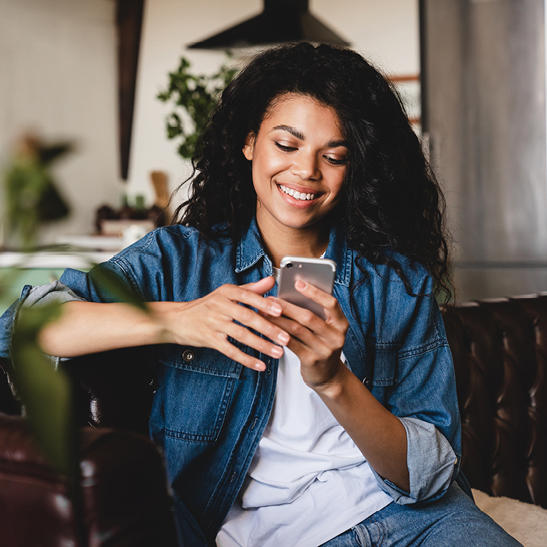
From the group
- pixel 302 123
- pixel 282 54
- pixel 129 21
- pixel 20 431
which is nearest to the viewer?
pixel 20 431

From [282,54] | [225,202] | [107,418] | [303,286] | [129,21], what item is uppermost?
[129,21]

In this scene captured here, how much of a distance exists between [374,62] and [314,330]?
71 cm

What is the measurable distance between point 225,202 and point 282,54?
12.7 inches

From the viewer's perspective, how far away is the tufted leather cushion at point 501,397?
1.42m

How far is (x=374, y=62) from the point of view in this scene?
1219 millimetres

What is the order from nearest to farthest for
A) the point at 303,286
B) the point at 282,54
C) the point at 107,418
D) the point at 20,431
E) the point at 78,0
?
the point at 20,431 → the point at 303,286 → the point at 107,418 → the point at 282,54 → the point at 78,0

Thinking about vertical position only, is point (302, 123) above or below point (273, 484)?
above

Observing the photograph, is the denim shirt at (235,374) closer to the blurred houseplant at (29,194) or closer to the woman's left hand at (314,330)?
the woman's left hand at (314,330)

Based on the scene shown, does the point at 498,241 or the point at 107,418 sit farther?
the point at 498,241

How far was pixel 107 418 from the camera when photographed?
0.92 meters

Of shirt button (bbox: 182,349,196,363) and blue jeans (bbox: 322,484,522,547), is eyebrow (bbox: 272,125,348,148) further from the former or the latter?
blue jeans (bbox: 322,484,522,547)

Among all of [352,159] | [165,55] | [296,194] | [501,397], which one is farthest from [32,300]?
[165,55]

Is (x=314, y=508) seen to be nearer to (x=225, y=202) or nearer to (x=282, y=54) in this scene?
(x=225, y=202)

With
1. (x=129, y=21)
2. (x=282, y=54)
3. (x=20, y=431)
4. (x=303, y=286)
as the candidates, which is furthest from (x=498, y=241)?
(x=129, y=21)
